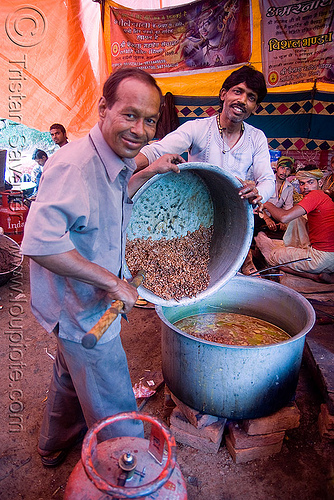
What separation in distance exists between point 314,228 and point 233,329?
2.08 m

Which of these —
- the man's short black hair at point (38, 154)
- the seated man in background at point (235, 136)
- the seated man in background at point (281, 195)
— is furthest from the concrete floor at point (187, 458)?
the man's short black hair at point (38, 154)

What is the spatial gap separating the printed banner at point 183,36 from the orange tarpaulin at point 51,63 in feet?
1.60

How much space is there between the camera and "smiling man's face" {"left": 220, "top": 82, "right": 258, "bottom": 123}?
7.43 ft

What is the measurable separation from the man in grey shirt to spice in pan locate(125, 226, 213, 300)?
37 cm

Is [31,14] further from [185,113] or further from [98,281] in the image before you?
[98,281]

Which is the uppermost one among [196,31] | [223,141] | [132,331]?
[196,31]

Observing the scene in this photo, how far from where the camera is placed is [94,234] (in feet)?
4.52

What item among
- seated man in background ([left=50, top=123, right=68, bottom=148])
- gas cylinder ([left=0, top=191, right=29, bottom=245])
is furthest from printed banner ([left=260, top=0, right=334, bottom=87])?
gas cylinder ([left=0, top=191, right=29, bottom=245])

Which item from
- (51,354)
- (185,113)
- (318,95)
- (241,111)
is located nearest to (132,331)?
(51,354)

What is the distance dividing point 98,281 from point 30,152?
6.67 meters

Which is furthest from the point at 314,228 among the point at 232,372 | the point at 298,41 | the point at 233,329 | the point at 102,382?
the point at 298,41

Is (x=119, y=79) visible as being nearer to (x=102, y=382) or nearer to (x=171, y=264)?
(x=171, y=264)

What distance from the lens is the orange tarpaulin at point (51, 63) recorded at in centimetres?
524

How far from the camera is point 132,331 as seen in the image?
356 cm
